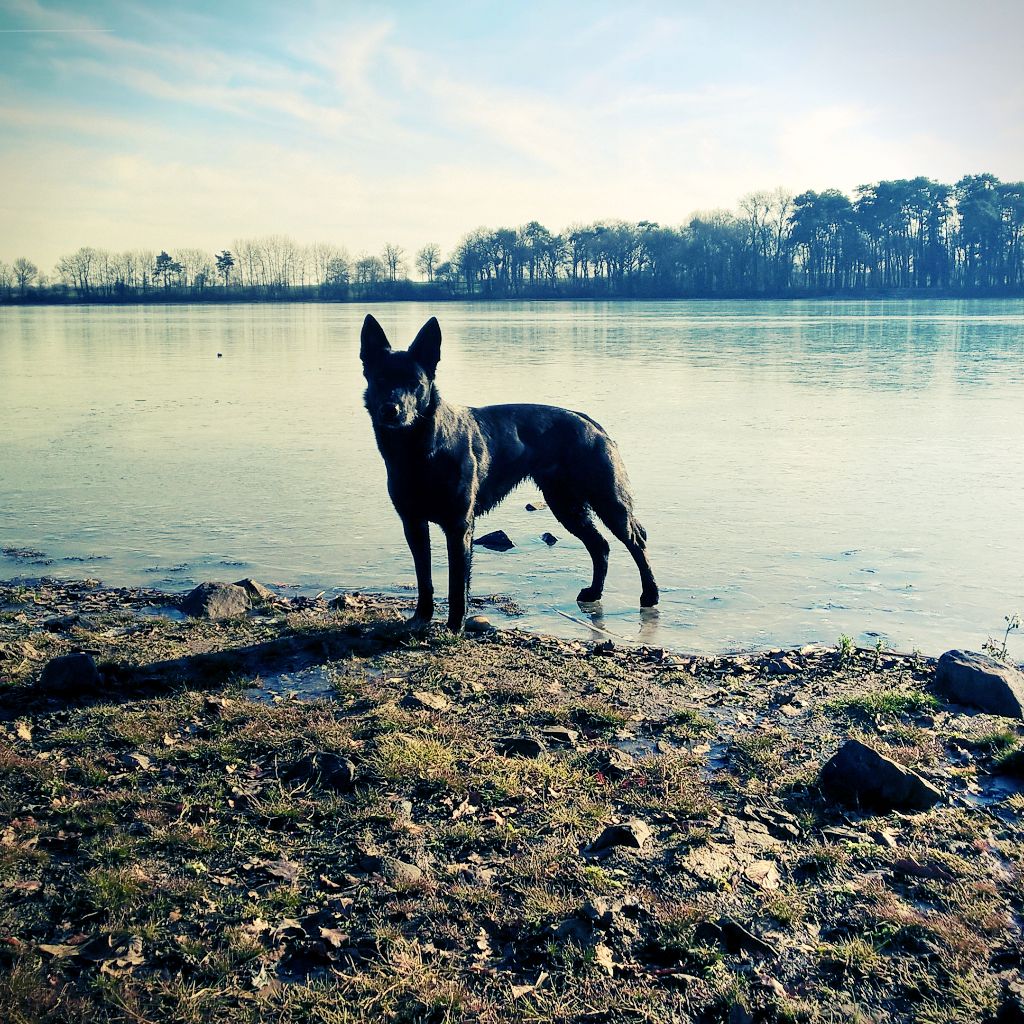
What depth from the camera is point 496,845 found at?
141 inches

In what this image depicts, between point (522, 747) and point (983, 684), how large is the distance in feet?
A: 8.81

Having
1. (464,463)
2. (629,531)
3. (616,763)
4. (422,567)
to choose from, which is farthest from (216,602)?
(616,763)

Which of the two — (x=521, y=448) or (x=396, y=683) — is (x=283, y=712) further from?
(x=521, y=448)

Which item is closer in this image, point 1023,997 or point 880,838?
point 1023,997

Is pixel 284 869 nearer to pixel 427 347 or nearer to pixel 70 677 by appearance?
pixel 70 677

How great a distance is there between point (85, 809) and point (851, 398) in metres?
18.4

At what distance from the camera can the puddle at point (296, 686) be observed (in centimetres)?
529

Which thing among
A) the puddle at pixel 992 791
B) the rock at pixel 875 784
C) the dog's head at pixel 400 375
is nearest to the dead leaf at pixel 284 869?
the rock at pixel 875 784

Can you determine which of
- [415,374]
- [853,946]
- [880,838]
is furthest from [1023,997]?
[415,374]

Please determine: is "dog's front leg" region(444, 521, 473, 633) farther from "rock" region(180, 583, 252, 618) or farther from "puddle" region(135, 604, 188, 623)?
"puddle" region(135, 604, 188, 623)

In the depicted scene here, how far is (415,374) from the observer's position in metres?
6.23

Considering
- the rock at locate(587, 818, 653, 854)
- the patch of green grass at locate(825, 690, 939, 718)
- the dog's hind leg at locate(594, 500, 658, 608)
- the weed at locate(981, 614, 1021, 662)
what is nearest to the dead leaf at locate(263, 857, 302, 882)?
the rock at locate(587, 818, 653, 854)

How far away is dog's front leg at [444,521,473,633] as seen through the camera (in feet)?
22.1

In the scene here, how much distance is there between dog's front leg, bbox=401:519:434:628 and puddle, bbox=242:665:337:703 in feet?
3.66
